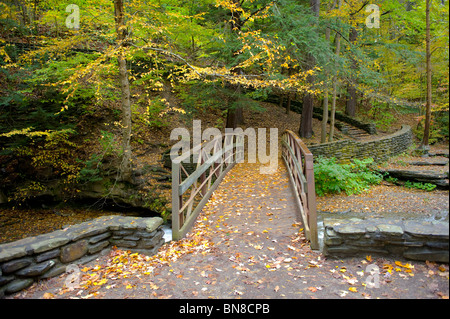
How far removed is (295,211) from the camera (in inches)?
219

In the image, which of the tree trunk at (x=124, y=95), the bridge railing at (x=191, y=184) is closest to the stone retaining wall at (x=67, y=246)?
the bridge railing at (x=191, y=184)

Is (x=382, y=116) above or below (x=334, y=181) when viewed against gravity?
above

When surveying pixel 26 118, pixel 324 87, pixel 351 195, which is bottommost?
pixel 351 195

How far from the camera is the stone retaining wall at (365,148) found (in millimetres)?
10906

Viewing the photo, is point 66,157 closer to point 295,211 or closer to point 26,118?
point 26,118

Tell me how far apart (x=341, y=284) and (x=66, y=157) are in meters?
9.21

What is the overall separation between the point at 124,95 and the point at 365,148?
10317mm

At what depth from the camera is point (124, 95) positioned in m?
7.21

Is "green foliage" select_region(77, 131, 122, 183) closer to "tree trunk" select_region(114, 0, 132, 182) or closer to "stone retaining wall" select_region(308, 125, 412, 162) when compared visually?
"tree trunk" select_region(114, 0, 132, 182)

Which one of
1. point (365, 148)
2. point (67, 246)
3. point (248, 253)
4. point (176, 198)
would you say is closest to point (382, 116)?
point (365, 148)

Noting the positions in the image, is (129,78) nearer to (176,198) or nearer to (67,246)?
(176,198)

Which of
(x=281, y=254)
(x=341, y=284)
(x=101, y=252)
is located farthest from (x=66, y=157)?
(x=341, y=284)

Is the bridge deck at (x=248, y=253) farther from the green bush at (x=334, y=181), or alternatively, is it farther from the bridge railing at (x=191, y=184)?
the green bush at (x=334, y=181)

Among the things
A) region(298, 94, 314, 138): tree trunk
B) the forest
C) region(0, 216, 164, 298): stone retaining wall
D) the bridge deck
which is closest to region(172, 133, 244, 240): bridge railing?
the bridge deck
